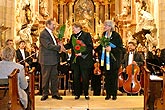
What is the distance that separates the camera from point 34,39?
58.4 ft

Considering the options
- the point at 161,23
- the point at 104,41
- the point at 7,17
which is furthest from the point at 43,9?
the point at 104,41

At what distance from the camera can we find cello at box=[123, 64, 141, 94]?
378 inches

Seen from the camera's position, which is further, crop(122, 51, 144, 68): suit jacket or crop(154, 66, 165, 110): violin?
crop(122, 51, 144, 68): suit jacket

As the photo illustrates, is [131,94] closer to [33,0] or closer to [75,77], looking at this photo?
[75,77]

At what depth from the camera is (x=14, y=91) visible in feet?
18.9

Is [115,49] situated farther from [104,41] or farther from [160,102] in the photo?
[160,102]

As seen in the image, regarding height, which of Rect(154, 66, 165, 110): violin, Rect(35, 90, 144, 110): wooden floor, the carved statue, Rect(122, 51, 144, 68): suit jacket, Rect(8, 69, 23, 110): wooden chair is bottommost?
Rect(35, 90, 144, 110): wooden floor

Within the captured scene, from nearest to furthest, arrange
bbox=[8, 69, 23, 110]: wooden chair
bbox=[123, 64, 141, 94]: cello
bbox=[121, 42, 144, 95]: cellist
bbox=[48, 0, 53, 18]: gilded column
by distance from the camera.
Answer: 1. bbox=[8, 69, 23, 110]: wooden chair
2. bbox=[123, 64, 141, 94]: cello
3. bbox=[121, 42, 144, 95]: cellist
4. bbox=[48, 0, 53, 18]: gilded column

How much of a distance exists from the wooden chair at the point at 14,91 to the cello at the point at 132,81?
4225mm

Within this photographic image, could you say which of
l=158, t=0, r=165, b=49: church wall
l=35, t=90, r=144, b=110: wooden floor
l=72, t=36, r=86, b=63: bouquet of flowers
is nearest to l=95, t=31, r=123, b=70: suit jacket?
l=72, t=36, r=86, b=63: bouquet of flowers

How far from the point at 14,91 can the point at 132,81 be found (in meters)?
4.50

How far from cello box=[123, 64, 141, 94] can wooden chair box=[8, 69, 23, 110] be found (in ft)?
13.9

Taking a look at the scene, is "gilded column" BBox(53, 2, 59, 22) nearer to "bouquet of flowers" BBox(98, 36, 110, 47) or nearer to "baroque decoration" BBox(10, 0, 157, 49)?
"baroque decoration" BBox(10, 0, 157, 49)

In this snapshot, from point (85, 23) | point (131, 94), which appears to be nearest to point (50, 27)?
point (131, 94)
